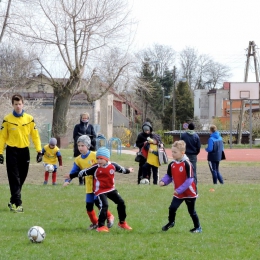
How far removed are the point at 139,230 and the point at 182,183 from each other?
3.24 ft

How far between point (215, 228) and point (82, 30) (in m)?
29.1


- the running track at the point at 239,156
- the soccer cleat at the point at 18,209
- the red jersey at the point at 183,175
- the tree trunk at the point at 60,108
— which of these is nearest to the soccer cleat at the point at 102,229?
the red jersey at the point at 183,175

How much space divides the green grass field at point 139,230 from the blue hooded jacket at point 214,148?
3.18 m

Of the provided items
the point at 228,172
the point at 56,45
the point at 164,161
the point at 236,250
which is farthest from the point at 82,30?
the point at 236,250

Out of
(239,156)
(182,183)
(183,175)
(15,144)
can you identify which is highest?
(15,144)

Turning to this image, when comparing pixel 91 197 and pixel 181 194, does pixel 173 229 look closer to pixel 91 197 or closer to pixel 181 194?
pixel 181 194

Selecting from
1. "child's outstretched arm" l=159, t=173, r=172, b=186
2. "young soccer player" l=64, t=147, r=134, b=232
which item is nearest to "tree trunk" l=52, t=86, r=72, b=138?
"young soccer player" l=64, t=147, r=134, b=232

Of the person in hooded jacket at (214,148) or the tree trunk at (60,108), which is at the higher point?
the tree trunk at (60,108)

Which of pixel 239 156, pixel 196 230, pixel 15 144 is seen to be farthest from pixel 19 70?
pixel 196 230

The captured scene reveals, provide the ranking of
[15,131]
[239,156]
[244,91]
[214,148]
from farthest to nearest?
[244,91], [239,156], [214,148], [15,131]

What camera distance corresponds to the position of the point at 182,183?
8.67m

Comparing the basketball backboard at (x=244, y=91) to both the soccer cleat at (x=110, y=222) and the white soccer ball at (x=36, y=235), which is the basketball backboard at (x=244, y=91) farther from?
the white soccer ball at (x=36, y=235)

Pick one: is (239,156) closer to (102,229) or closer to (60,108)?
(60,108)

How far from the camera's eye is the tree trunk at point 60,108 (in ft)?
133
